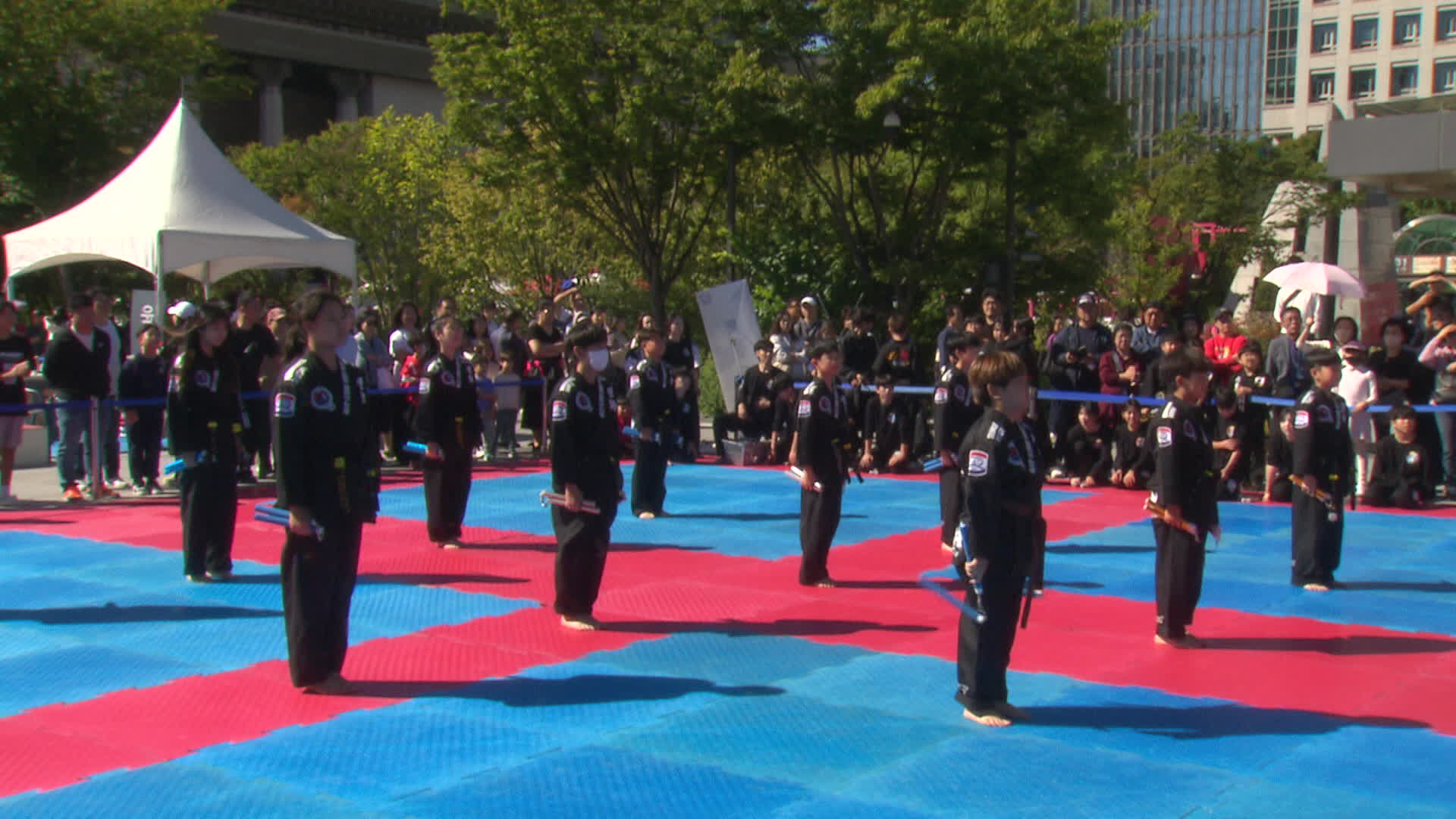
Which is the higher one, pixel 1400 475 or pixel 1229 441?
pixel 1229 441

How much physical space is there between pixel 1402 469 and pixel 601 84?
12.9 m

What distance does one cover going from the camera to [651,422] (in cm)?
1219

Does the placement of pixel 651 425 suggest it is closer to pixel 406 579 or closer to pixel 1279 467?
pixel 406 579

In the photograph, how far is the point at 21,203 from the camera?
29.3m

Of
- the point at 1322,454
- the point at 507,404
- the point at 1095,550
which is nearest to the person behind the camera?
the point at 1322,454

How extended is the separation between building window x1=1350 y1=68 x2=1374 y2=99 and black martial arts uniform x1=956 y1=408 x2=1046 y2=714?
9198 centimetres

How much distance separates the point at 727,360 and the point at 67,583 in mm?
10593

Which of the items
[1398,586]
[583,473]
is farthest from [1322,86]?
[583,473]

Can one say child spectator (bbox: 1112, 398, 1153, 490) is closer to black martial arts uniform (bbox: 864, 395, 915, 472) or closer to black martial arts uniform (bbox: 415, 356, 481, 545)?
black martial arts uniform (bbox: 864, 395, 915, 472)

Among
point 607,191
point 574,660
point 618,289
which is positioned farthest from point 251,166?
point 574,660

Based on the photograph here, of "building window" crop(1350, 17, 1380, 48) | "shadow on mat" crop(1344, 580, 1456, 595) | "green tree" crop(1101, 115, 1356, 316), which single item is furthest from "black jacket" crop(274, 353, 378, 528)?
"building window" crop(1350, 17, 1380, 48)

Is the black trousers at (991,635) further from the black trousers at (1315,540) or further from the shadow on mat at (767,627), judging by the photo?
the black trousers at (1315,540)

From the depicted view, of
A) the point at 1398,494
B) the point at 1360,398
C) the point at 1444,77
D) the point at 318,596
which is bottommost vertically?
the point at 1398,494

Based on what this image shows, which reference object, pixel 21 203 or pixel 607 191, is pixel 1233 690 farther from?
pixel 21 203
